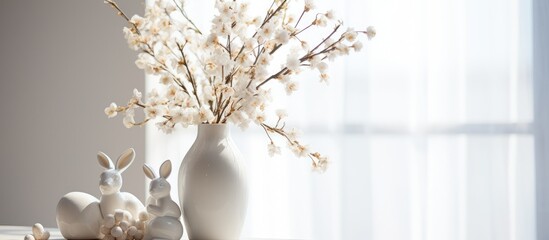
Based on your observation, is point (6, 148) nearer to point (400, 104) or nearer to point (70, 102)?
point (70, 102)

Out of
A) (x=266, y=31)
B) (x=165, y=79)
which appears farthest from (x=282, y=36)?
(x=165, y=79)

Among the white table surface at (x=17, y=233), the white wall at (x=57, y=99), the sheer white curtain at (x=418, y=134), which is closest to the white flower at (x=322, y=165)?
the white table surface at (x=17, y=233)

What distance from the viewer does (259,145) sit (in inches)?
132

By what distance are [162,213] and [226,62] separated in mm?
339

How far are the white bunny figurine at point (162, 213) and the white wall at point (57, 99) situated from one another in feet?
6.78

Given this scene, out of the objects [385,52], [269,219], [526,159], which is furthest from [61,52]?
[526,159]

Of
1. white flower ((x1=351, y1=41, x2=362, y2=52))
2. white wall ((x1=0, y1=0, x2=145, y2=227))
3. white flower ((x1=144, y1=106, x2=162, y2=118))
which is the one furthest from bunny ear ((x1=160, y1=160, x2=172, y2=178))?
white wall ((x1=0, y1=0, x2=145, y2=227))

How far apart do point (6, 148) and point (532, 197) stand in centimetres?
269

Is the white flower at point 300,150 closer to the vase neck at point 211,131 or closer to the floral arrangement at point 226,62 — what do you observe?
the floral arrangement at point 226,62

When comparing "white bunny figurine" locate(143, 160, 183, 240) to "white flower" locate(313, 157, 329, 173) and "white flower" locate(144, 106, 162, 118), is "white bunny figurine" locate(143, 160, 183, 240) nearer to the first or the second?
"white flower" locate(144, 106, 162, 118)

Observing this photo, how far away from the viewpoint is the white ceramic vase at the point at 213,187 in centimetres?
144

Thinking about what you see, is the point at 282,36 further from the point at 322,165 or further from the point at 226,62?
the point at 322,165

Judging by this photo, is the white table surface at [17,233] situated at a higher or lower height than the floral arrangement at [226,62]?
lower

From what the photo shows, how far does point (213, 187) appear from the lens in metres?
1.44
